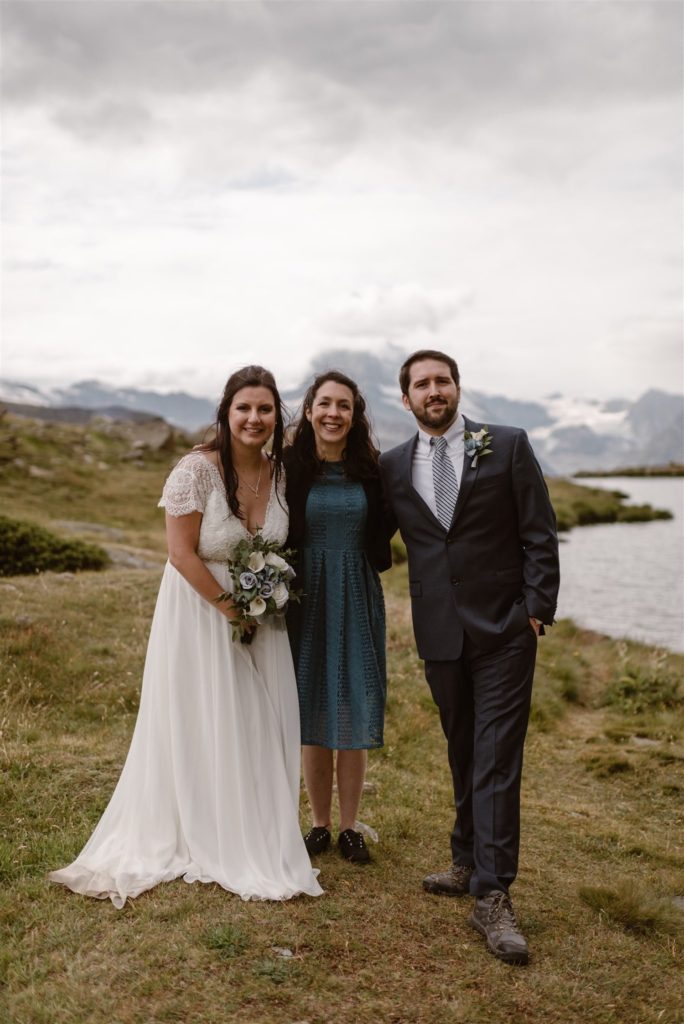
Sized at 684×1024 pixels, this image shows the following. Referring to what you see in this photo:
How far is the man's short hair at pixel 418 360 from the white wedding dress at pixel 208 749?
3.68ft

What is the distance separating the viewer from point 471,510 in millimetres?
5367

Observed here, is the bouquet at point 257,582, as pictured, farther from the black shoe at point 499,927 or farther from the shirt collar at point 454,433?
the black shoe at point 499,927

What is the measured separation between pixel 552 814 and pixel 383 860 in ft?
8.59

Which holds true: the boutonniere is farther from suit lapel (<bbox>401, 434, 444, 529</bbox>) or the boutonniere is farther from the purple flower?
the purple flower

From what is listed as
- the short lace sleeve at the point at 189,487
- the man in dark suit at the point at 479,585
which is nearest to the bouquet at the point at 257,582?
the short lace sleeve at the point at 189,487

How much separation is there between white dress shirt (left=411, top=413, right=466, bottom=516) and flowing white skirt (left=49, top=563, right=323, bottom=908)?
136 cm

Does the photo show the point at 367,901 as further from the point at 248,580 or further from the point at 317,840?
the point at 248,580

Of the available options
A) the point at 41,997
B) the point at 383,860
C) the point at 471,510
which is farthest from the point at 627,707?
the point at 41,997

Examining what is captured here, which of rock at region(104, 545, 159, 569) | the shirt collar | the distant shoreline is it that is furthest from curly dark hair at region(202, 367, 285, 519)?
the distant shoreline

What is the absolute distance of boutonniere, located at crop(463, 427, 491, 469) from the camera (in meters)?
5.38

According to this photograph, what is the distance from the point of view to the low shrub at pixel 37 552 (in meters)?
16.0

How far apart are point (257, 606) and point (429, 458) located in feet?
4.91

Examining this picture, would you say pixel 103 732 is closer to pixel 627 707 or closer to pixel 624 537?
pixel 627 707

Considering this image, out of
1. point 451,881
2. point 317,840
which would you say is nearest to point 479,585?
point 451,881
